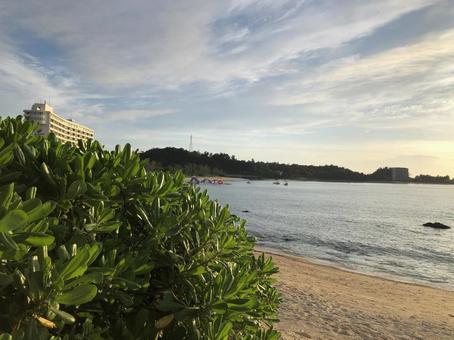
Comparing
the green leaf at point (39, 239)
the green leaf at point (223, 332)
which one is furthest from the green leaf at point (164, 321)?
the green leaf at point (39, 239)

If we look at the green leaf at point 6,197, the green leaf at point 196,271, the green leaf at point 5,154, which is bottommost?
the green leaf at point 196,271

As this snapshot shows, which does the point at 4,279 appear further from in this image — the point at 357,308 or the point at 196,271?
the point at 357,308

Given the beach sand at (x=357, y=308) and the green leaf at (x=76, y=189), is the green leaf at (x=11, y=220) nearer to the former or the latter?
the green leaf at (x=76, y=189)

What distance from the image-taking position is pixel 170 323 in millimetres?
1807

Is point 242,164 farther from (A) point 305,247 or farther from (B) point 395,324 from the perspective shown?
(B) point 395,324

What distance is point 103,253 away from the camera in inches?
65.1

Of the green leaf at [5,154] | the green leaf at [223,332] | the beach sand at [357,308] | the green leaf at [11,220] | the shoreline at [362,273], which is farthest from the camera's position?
the shoreline at [362,273]

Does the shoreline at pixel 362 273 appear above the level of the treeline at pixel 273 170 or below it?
below

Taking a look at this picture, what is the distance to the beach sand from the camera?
744 centimetres

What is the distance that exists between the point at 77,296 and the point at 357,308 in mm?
9636

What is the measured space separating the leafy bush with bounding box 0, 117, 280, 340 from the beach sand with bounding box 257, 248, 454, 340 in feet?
14.6

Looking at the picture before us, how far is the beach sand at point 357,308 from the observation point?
744 cm

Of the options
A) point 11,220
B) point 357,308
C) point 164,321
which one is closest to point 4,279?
point 11,220

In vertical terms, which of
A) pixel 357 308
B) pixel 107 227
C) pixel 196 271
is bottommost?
pixel 357 308
